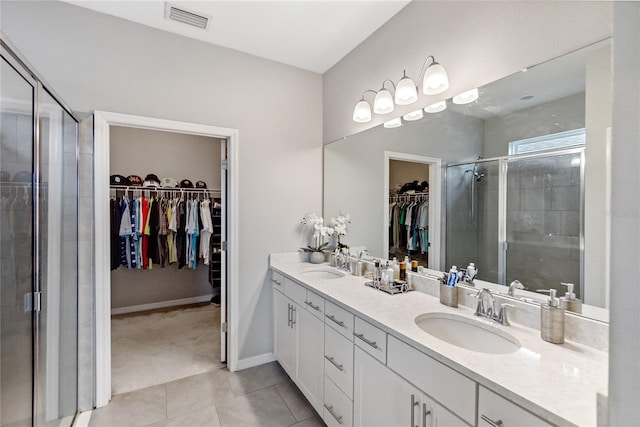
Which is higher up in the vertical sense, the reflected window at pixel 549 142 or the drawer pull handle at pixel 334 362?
the reflected window at pixel 549 142

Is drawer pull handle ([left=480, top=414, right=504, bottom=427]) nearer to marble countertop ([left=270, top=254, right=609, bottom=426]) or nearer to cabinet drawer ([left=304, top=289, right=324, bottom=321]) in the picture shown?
marble countertop ([left=270, top=254, right=609, bottom=426])

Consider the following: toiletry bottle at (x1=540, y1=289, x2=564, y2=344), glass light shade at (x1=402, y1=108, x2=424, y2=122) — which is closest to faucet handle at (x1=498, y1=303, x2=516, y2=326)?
toiletry bottle at (x1=540, y1=289, x2=564, y2=344)

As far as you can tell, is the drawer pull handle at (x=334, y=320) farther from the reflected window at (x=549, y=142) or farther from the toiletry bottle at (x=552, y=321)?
the reflected window at (x=549, y=142)

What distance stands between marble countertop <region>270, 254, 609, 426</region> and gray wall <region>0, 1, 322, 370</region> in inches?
53.7

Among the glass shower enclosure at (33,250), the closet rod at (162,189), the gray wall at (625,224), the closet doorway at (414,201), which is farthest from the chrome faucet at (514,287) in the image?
the closet rod at (162,189)

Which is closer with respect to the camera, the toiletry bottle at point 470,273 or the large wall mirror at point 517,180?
the large wall mirror at point 517,180

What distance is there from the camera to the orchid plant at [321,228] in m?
2.74


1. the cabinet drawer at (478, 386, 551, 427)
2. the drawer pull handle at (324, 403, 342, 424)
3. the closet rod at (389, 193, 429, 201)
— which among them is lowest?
A: the drawer pull handle at (324, 403, 342, 424)

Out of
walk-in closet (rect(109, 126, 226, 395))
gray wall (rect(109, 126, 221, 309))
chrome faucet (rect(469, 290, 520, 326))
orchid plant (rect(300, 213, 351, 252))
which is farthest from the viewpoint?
gray wall (rect(109, 126, 221, 309))

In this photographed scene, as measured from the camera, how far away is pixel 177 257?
12.9 ft

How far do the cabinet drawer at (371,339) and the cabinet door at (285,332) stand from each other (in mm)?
856

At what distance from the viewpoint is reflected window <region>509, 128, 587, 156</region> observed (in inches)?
48.8

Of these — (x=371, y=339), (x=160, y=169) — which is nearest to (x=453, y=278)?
→ (x=371, y=339)

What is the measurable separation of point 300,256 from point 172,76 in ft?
6.25
